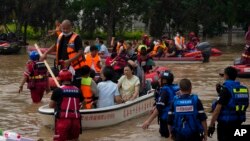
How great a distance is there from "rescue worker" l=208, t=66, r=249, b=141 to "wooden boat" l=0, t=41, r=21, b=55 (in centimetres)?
2787

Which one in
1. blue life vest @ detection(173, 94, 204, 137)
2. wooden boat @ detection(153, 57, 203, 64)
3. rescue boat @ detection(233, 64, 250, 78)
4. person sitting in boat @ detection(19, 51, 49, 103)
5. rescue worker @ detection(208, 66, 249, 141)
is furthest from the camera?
wooden boat @ detection(153, 57, 203, 64)

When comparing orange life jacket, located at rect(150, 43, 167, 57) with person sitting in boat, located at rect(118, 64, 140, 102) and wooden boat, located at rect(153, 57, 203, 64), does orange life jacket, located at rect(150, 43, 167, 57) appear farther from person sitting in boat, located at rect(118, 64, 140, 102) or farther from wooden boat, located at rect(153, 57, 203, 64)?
person sitting in boat, located at rect(118, 64, 140, 102)

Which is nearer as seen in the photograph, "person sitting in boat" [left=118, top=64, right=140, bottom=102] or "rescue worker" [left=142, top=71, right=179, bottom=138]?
"rescue worker" [left=142, top=71, right=179, bottom=138]

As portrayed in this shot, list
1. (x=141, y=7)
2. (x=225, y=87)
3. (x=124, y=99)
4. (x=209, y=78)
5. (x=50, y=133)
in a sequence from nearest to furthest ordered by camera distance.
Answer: (x=225, y=87) < (x=50, y=133) < (x=124, y=99) < (x=209, y=78) < (x=141, y=7)

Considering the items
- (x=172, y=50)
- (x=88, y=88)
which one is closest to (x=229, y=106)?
(x=88, y=88)

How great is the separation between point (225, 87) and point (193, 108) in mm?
814

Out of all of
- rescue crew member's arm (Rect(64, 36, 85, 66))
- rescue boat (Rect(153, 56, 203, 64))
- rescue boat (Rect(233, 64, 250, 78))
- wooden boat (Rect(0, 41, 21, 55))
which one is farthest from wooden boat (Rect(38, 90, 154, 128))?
wooden boat (Rect(0, 41, 21, 55))

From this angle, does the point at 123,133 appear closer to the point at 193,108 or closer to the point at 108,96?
the point at 108,96

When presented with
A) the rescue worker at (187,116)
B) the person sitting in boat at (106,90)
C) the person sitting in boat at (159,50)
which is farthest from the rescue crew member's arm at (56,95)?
the person sitting in boat at (159,50)

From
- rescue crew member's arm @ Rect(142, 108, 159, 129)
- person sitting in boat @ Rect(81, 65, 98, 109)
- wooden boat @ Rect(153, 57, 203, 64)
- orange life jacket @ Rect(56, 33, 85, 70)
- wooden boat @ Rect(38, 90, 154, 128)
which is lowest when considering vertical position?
wooden boat @ Rect(153, 57, 203, 64)

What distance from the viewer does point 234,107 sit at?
27.1ft

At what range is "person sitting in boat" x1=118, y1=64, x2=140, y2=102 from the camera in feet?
41.2

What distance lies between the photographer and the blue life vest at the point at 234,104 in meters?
8.21

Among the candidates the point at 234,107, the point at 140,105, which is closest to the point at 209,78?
the point at 140,105
